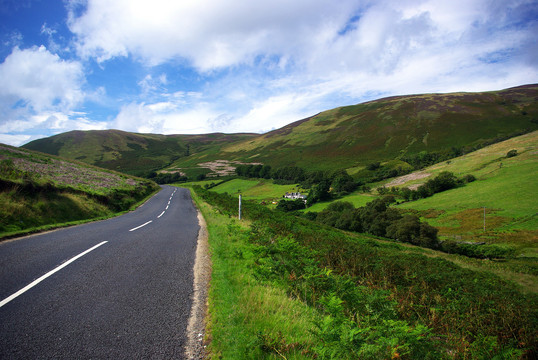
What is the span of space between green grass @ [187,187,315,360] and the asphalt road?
0.60m

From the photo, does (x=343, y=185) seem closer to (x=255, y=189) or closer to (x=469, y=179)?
(x=255, y=189)

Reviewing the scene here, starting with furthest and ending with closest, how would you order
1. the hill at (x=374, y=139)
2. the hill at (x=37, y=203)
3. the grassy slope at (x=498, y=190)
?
the hill at (x=374, y=139) → the grassy slope at (x=498, y=190) → the hill at (x=37, y=203)

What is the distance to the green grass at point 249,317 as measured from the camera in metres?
3.71

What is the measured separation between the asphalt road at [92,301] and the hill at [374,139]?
115 meters

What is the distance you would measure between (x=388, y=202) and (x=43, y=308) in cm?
8366

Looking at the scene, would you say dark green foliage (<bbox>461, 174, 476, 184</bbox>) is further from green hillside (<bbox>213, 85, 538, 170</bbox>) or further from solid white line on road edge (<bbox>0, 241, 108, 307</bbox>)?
solid white line on road edge (<bbox>0, 241, 108, 307</bbox>)

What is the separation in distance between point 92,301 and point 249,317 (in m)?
3.31

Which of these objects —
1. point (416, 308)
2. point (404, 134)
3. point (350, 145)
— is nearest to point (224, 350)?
point (416, 308)

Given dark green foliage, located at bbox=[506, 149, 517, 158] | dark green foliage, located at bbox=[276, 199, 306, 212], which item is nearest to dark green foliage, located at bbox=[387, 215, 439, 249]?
dark green foliage, located at bbox=[276, 199, 306, 212]

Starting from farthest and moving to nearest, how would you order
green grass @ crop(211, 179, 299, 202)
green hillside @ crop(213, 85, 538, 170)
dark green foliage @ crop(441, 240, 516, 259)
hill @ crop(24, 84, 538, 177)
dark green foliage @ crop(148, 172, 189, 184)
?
green hillside @ crop(213, 85, 538, 170) → hill @ crop(24, 84, 538, 177) → dark green foliage @ crop(148, 172, 189, 184) → green grass @ crop(211, 179, 299, 202) → dark green foliage @ crop(441, 240, 516, 259)

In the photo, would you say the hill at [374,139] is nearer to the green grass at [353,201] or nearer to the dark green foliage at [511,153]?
the dark green foliage at [511,153]

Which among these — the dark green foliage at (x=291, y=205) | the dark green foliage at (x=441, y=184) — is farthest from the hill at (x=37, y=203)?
the dark green foliage at (x=441, y=184)

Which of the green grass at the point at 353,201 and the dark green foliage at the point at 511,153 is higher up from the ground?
the dark green foliage at the point at 511,153

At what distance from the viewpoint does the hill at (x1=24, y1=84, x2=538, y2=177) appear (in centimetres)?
12462
